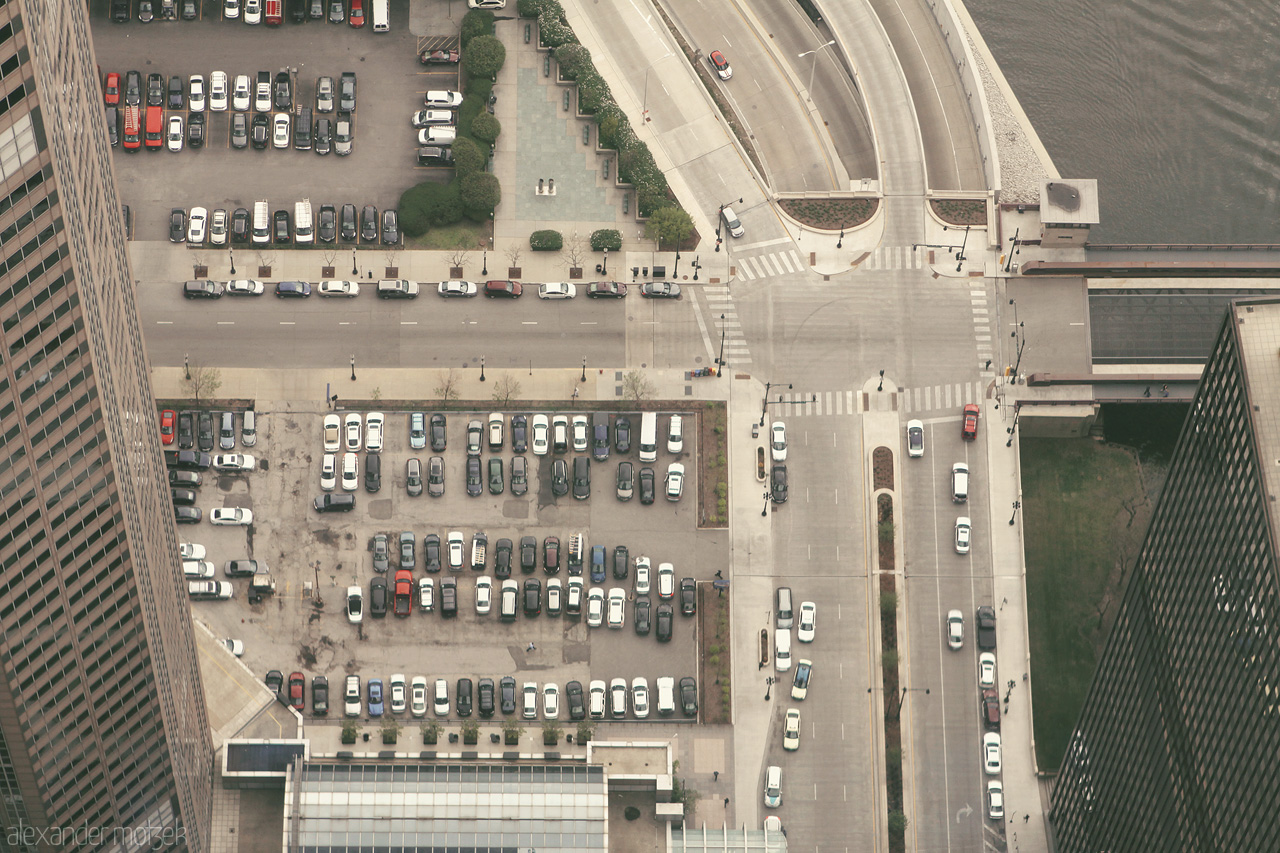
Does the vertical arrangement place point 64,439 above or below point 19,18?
below

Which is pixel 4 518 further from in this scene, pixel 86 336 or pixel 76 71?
pixel 76 71

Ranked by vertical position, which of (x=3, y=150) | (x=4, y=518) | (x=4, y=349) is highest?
(x=3, y=150)

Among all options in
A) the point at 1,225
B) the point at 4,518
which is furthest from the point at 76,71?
the point at 4,518

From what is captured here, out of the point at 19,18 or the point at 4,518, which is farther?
the point at 4,518

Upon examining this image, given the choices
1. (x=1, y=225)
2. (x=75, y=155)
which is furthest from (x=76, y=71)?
(x=1, y=225)

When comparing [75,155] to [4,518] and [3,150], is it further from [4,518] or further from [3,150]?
[4,518]

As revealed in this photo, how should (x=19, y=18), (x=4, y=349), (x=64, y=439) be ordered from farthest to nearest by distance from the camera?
(x=64, y=439)
(x=4, y=349)
(x=19, y=18)

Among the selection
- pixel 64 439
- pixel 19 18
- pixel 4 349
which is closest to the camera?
pixel 19 18

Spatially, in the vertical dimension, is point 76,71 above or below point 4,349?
above

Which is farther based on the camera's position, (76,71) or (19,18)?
(76,71)
